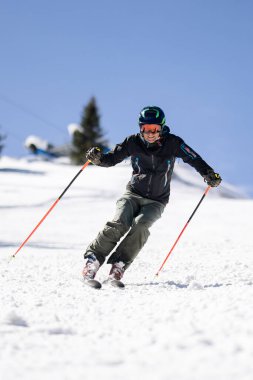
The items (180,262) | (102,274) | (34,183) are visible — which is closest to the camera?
(102,274)

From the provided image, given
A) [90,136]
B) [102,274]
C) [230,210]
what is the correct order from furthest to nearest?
[90,136] < [230,210] < [102,274]

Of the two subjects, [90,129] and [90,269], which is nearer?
[90,269]

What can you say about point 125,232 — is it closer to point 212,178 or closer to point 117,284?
point 117,284

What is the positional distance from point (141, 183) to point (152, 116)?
0.80 metres

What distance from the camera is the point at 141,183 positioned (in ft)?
18.3

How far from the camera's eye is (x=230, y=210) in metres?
14.8

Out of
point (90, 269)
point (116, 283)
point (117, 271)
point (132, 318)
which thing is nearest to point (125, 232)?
point (117, 271)

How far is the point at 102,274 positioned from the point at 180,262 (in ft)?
5.98

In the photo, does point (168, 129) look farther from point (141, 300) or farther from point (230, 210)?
point (230, 210)

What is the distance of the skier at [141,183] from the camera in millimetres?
5311

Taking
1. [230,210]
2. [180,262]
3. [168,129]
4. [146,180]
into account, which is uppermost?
[230,210]

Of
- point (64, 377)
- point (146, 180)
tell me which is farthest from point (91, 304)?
point (146, 180)

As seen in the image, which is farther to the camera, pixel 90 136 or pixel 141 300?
pixel 90 136

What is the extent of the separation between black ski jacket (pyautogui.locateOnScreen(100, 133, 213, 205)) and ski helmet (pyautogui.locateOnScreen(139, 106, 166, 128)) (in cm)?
23
